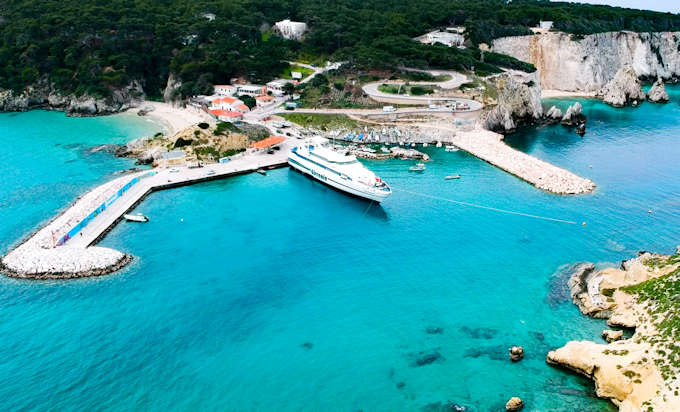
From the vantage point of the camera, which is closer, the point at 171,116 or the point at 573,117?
the point at 171,116

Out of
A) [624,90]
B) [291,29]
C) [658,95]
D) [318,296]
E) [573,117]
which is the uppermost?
[291,29]

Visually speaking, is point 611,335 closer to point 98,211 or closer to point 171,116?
point 98,211

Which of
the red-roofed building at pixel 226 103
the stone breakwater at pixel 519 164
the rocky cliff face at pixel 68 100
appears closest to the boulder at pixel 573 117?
the stone breakwater at pixel 519 164

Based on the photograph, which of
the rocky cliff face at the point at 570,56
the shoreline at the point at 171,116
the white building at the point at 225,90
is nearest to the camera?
the shoreline at the point at 171,116

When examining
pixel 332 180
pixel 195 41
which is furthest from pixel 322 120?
pixel 195 41

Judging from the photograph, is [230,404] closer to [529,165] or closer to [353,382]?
[353,382]

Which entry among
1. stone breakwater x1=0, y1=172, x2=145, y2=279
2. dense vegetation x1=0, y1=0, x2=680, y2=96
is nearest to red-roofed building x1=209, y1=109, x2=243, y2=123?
dense vegetation x1=0, y1=0, x2=680, y2=96

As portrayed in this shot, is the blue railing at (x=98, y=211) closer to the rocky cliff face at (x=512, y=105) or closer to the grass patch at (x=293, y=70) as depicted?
the grass patch at (x=293, y=70)
